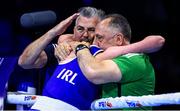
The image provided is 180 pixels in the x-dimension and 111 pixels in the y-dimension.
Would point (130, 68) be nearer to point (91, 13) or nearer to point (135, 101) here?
point (135, 101)

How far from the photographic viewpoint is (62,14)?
3826mm

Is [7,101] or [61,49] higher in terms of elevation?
[61,49]

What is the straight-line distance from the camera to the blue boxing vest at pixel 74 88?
2.17 meters

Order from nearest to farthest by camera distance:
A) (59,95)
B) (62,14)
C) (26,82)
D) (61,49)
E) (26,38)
Answer: (59,95) → (61,49) → (26,82) → (26,38) → (62,14)

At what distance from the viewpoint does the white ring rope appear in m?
→ 1.75

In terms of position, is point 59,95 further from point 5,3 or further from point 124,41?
point 5,3

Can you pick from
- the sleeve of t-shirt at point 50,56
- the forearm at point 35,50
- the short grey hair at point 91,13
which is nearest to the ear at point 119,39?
the short grey hair at point 91,13

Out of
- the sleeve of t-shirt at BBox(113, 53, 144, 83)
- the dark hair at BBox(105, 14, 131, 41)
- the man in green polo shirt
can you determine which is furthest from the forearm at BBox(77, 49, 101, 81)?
the dark hair at BBox(105, 14, 131, 41)

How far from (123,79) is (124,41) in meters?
0.28

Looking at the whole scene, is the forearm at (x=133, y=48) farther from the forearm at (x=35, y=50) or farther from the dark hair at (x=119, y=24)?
the forearm at (x=35, y=50)

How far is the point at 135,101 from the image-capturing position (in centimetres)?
189

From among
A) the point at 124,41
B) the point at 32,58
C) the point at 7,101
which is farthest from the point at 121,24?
the point at 7,101

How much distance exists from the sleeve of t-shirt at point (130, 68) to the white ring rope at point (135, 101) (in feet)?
0.43

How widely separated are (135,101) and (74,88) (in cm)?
39
